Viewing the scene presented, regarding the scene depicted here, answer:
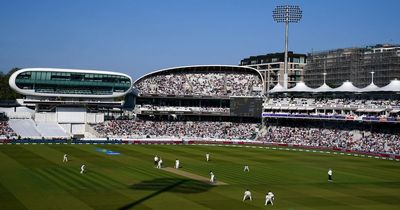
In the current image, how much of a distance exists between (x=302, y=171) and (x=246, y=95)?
171ft

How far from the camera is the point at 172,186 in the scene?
126ft

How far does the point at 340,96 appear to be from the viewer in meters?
88.6

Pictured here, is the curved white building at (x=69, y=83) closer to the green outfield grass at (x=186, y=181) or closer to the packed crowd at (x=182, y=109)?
the packed crowd at (x=182, y=109)

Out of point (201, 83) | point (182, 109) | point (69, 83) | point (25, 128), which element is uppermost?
point (201, 83)

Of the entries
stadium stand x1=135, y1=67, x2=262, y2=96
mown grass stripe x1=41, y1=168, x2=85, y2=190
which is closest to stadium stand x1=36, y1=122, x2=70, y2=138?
stadium stand x1=135, y1=67, x2=262, y2=96

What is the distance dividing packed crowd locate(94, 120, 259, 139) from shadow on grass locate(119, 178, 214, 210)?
155 feet

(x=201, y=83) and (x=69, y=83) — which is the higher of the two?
(x=201, y=83)

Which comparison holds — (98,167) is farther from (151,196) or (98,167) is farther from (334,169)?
(334,169)

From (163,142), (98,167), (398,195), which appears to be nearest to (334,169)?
(398,195)

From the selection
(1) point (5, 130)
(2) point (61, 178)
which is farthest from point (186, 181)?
(1) point (5, 130)

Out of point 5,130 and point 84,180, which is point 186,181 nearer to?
point 84,180

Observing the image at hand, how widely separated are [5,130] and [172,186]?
50.4m

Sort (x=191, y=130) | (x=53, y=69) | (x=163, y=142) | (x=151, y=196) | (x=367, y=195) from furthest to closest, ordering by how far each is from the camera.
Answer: (x=191, y=130)
(x=53, y=69)
(x=163, y=142)
(x=367, y=195)
(x=151, y=196)

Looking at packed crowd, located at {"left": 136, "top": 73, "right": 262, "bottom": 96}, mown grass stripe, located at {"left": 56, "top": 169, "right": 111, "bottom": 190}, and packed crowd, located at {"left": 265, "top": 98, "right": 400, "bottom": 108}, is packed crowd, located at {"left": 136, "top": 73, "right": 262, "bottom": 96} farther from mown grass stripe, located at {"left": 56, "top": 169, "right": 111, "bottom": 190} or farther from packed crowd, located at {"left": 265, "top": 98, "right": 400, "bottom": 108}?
mown grass stripe, located at {"left": 56, "top": 169, "right": 111, "bottom": 190}
